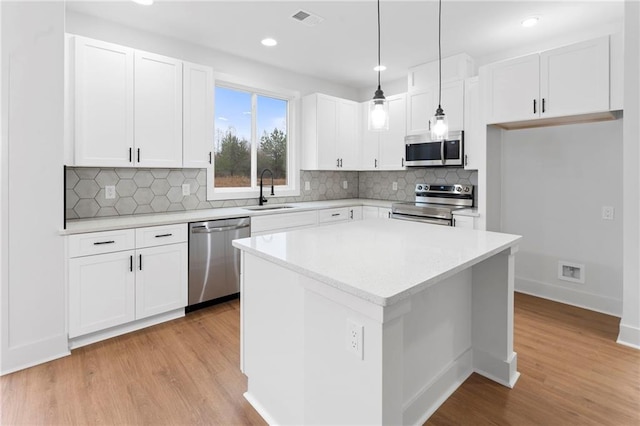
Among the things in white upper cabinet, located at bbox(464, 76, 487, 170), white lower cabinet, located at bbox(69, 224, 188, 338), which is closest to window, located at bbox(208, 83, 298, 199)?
white lower cabinet, located at bbox(69, 224, 188, 338)

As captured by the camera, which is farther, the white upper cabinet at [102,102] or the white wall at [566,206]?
the white wall at [566,206]

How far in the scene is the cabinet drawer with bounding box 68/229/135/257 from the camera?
251 cm

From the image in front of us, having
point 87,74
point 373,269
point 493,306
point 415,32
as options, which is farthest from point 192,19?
point 493,306

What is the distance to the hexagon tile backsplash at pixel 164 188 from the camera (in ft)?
9.89

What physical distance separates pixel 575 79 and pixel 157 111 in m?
3.59

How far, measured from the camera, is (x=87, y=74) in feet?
9.02

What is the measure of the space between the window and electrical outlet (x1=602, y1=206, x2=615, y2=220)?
131 inches

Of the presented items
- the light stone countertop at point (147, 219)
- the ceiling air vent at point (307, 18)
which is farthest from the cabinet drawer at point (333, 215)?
the ceiling air vent at point (307, 18)

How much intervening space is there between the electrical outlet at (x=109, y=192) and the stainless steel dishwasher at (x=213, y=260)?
0.79 meters

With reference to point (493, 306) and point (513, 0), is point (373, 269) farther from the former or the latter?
point (513, 0)

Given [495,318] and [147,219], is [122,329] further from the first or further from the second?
[495,318]

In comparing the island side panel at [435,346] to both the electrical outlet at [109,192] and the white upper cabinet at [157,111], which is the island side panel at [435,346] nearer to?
the white upper cabinet at [157,111]

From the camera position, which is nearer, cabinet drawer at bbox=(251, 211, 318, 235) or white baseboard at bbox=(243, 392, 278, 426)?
white baseboard at bbox=(243, 392, 278, 426)

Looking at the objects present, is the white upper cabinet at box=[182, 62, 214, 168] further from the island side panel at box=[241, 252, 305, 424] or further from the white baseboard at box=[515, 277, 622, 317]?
the white baseboard at box=[515, 277, 622, 317]
